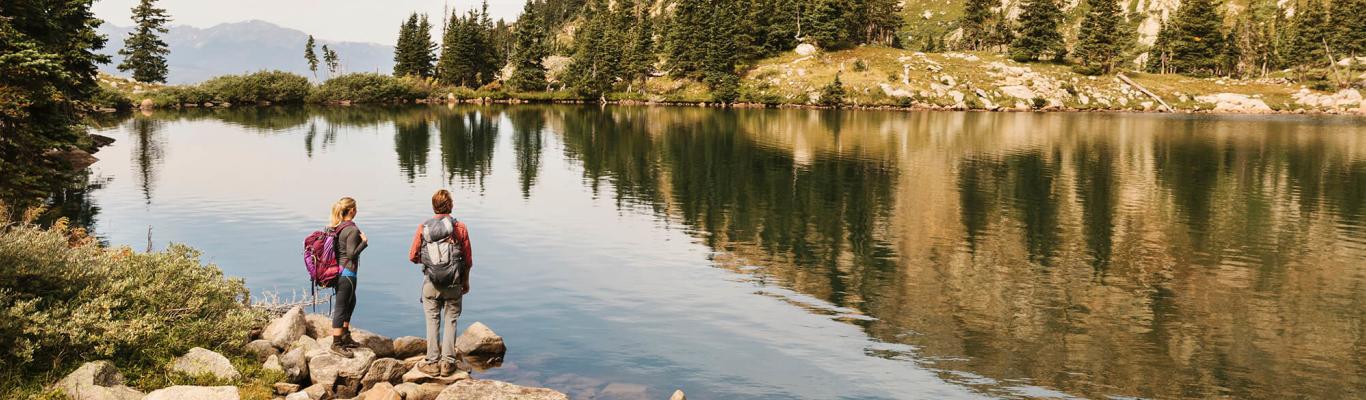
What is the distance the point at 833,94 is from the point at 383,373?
148 meters

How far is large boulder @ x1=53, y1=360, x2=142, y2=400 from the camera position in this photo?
1305 cm

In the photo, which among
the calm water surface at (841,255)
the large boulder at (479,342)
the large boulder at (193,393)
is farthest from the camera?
the calm water surface at (841,255)

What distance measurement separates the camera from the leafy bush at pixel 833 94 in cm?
15900

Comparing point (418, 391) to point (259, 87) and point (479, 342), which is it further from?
point (259, 87)

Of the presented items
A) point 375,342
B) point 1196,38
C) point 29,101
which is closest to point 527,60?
point 1196,38

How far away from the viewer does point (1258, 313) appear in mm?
25000

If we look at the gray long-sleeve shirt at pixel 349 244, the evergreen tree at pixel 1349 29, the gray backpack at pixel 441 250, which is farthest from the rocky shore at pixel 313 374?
the evergreen tree at pixel 1349 29

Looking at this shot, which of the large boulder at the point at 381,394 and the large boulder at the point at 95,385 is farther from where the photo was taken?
the large boulder at the point at 381,394

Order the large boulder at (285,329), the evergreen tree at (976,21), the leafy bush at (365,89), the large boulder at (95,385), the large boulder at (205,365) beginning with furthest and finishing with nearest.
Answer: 1. the evergreen tree at (976,21)
2. the leafy bush at (365,89)
3. the large boulder at (285,329)
4. the large boulder at (205,365)
5. the large boulder at (95,385)

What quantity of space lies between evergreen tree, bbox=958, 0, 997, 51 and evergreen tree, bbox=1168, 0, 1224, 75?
37838mm

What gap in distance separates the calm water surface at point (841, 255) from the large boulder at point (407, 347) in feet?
7.18

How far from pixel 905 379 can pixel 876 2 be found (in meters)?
180

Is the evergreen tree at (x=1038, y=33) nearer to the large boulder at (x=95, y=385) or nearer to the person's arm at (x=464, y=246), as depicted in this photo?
the person's arm at (x=464, y=246)

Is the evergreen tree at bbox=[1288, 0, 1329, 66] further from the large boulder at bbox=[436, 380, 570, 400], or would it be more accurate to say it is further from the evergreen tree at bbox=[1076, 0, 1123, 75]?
the large boulder at bbox=[436, 380, 570, 400]
